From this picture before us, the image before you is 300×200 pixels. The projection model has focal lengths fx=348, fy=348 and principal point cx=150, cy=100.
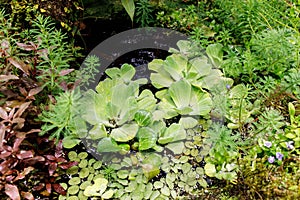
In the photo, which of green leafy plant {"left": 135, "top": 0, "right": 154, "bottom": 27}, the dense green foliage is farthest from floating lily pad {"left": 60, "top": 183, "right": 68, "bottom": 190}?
green leafy plant {"left": 135, "top": 0, "right": 154, "bottom": 27}

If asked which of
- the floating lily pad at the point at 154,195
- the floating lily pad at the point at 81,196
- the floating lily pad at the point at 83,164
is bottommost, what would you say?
the floating lily pad at the point at 154,195

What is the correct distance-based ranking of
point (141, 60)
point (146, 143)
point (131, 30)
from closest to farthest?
point (146, 143) → point (141, 60) → point (131, 30)

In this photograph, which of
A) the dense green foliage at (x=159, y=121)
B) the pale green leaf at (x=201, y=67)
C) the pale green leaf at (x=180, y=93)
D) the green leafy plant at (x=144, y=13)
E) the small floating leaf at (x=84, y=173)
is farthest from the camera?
the green leafy plant at (x=144, y=13)

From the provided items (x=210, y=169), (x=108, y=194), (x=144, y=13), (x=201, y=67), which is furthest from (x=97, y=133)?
(x=144, y=13)

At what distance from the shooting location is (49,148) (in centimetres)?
163

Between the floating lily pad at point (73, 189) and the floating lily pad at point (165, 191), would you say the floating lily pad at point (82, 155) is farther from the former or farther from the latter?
the floating lily pad at point (165, 191)

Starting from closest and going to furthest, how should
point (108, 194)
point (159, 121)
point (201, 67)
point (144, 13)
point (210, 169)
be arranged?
point (108, 194)
point (210, 169)
point (159, 121)
point (201, 67)
point (144, 13)

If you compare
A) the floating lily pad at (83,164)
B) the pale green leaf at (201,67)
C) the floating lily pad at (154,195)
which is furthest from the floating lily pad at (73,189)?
the pale green leaf at (201,67)

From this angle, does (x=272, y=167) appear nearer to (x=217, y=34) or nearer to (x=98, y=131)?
(x=98, y=131)

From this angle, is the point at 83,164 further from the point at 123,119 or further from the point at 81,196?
the point at 123,119

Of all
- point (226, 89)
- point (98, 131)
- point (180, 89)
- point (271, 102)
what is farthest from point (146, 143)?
point (271, 102)

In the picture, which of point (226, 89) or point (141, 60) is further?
point (141, 60)

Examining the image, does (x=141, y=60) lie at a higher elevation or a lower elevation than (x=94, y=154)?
higher

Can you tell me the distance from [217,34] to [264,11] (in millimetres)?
395
